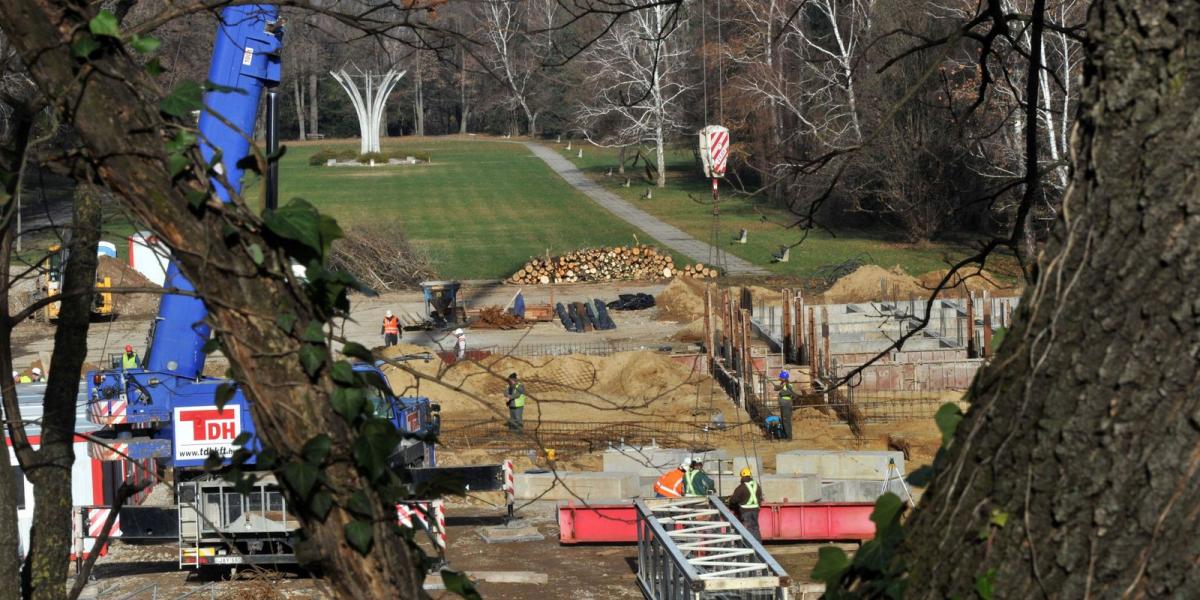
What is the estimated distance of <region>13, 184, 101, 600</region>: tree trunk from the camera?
238 inches

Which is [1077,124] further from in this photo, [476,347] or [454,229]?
[454,229]

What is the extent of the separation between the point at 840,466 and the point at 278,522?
847 cm

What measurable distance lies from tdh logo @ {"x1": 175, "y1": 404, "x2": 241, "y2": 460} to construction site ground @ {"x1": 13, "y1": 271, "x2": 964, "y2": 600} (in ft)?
4.81

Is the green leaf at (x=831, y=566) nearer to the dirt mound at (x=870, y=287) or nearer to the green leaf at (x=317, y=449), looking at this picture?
the green leaf at (x=317, y=449)

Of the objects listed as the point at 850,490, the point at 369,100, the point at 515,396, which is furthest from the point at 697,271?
the point at 369,100

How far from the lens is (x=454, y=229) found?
184 ft

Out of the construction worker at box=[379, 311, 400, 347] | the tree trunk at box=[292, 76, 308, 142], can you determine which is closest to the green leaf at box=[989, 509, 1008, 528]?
the construction worker at box=[379, 311, 400, 347]

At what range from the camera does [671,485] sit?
16.7m

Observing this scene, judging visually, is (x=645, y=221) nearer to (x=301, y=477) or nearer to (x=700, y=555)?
(x=700, y=555)

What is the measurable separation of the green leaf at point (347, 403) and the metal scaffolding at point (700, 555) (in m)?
8.90

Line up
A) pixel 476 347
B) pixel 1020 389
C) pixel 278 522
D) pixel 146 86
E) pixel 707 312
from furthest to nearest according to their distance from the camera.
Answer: pixel 476 347
pixel 707 312
pixel 278 522
pixel 146 86
pixel 1020 389

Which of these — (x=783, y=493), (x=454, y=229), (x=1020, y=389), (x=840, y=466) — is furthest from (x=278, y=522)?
(x=454, y=229)

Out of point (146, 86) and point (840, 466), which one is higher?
point (146, 86)

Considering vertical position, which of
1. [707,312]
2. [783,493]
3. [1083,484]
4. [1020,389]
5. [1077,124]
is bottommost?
[783,493]
